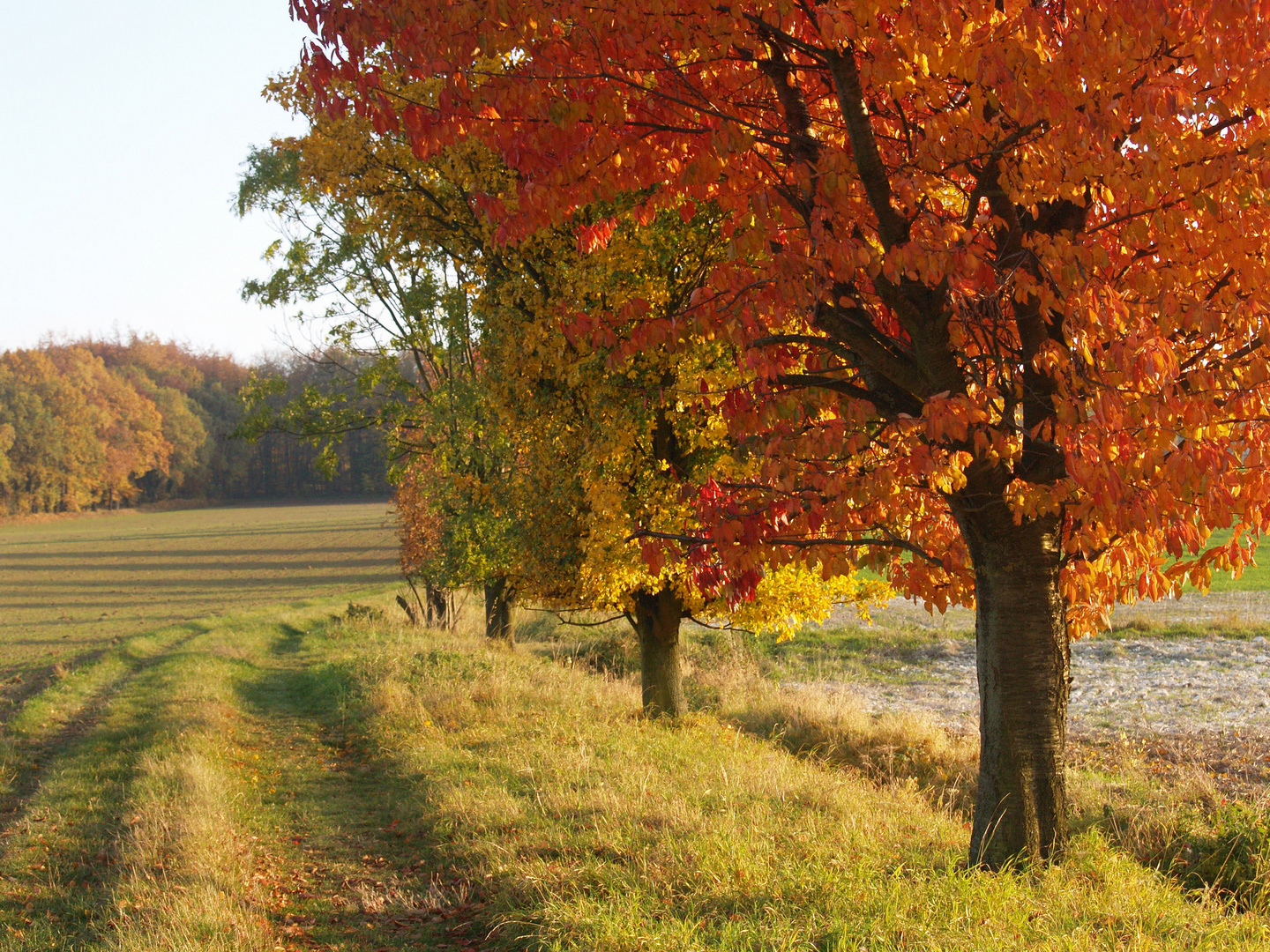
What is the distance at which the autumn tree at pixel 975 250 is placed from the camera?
4.05m

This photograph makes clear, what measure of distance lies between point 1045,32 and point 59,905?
8.14 metres

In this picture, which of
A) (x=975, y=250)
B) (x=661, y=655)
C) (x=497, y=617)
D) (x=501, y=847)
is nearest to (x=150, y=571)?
(x=497, y=617)

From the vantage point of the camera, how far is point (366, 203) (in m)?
13.6

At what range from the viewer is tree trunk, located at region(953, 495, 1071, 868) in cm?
528

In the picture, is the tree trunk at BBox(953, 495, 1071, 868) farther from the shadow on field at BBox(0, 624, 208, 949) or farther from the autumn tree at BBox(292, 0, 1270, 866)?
the shadow on field at BBox(0, 624, 208, 949)

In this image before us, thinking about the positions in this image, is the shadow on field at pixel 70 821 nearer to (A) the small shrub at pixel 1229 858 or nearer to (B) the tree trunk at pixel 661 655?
(B) the tree trunk at pixel 661 655

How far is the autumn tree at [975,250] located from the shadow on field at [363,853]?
3006 millimetres

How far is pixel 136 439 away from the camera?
96.2 m

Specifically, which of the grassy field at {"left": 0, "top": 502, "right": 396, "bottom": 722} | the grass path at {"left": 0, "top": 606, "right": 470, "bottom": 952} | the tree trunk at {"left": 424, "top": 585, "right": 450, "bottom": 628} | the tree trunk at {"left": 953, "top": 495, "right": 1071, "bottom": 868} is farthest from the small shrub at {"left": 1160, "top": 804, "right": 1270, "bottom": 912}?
the tree trunk at {"left": 424, "top": 585, "right": 450, "bottom": 628}

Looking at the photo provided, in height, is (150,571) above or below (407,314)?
below

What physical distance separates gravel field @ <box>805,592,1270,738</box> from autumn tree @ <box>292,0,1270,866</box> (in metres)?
8.44

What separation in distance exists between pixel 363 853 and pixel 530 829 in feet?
4.94

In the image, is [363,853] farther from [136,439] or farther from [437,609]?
[136,439]

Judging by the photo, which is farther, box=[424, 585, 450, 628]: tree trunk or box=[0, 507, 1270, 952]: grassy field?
box=[424, 585, 450, 628]: tree trunk
